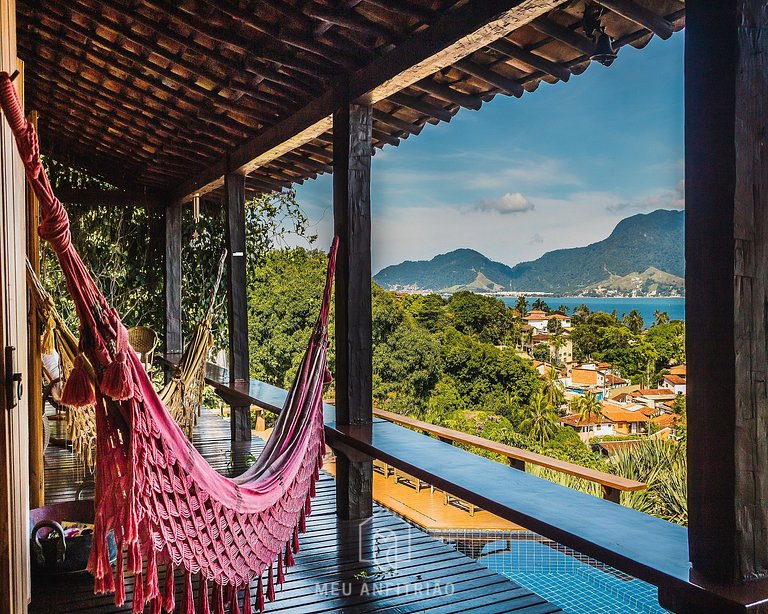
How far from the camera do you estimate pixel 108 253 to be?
6223mm

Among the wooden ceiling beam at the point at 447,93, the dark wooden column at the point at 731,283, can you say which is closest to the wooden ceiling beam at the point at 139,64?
the wooden ceiling beam at the point at 447,93

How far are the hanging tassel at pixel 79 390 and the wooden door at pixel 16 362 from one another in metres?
0.17

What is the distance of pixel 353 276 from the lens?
2830mm

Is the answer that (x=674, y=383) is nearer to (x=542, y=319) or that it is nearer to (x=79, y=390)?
(x=542, y=319)

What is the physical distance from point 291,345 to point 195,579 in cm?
1001

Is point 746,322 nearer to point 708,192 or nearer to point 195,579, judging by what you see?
point 708,192

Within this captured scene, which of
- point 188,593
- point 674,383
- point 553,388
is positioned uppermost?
point 188,593

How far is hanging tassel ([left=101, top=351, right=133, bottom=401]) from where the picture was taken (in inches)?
61.0

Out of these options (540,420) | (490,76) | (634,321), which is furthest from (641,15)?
(634,321)

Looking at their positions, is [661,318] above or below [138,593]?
above

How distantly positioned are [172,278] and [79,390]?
4673 millimetres

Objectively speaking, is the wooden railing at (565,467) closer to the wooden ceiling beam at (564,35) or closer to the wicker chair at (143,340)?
the wooden ceiling beam at (564,35)

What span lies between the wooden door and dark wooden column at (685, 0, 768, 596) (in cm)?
151

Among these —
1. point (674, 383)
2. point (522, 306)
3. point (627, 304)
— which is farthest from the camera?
point (522, 306)
